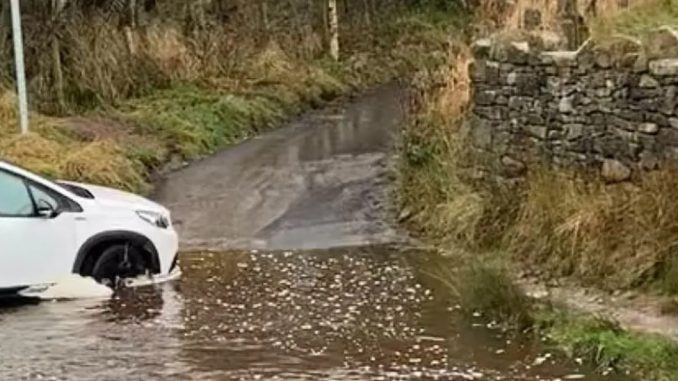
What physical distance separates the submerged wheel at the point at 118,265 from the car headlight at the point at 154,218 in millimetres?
308

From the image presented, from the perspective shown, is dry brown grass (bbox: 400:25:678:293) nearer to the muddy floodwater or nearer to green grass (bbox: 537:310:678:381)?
the muddy floodwater

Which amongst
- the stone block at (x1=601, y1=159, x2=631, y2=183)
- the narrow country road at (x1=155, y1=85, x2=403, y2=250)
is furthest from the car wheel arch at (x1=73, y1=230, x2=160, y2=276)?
the stone block at (x1=601, y1=159, x2=631, y2=183)

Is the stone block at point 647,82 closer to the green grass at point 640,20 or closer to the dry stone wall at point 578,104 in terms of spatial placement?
the dry stone wall at point 578,104

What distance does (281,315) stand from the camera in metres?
12.9

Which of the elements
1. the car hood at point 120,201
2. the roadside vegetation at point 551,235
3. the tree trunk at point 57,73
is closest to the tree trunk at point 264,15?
the tree trunk at point 57,73

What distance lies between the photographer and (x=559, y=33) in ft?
54.1

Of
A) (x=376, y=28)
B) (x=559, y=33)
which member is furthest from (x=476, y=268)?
(x=376, y=28)

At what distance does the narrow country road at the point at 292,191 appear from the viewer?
1822cm

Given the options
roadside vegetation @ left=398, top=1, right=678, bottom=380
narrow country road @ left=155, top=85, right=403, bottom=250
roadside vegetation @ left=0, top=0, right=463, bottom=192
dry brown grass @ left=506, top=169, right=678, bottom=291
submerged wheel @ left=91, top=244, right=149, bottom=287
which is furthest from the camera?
roadside vegetation @ left=0, top=0, right=463, bottom=192

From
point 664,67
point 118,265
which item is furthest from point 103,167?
point 664,67

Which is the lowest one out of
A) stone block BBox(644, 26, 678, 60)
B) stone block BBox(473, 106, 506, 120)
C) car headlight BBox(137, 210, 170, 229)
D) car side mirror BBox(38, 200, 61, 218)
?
car headlight BBox(137, 210, 170, 229)

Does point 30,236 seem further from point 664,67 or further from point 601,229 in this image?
point 664,67

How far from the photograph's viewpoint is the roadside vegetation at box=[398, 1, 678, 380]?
448 inches

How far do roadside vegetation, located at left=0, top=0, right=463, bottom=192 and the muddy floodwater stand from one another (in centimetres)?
200
